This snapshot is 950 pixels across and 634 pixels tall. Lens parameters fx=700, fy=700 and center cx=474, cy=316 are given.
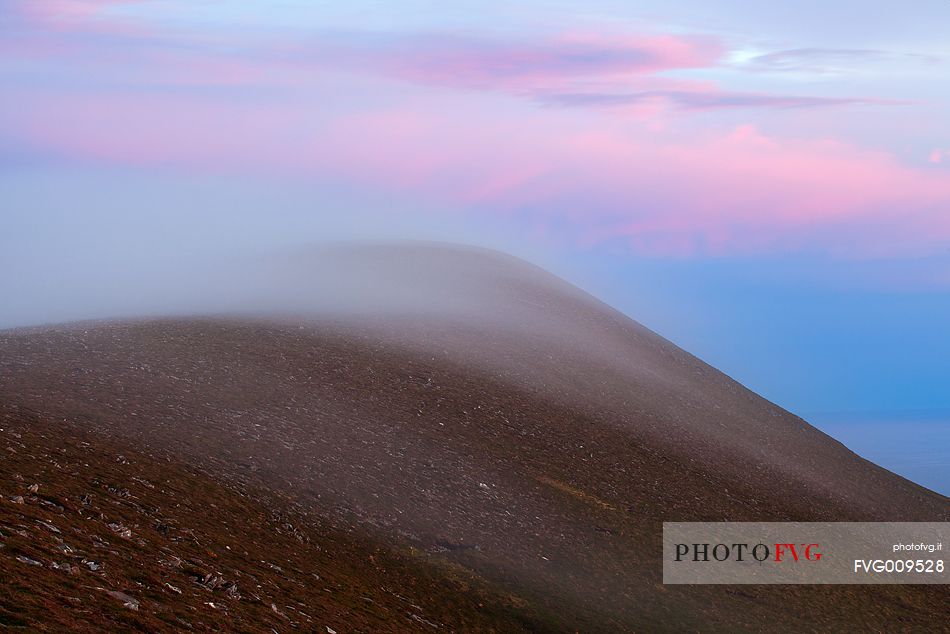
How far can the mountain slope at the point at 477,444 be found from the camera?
36.1m

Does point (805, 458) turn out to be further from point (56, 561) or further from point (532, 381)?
point (56, 561)

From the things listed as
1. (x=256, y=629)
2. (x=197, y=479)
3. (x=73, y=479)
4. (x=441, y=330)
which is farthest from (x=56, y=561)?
(x=441, y=330)

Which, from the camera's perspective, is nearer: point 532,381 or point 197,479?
point 197,479

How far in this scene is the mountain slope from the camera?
3606cm

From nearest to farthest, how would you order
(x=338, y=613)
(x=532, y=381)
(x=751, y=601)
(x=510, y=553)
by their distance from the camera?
(x=338, y=613), (x=510, y=553), (x=751, y=601), (x=532, y=381)

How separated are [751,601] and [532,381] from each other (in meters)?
31.2

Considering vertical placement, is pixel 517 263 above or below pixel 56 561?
above

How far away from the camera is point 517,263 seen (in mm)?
148375

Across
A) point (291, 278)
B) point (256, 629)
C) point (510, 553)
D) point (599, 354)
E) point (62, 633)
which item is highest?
point (291, 278)

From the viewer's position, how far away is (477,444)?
162ft

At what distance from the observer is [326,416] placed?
152ft

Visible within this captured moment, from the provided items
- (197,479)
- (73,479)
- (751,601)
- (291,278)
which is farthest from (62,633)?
(291,278)

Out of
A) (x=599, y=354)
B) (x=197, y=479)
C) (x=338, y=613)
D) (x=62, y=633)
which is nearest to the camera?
(x=62, y=633)

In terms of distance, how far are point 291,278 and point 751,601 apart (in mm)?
85658
